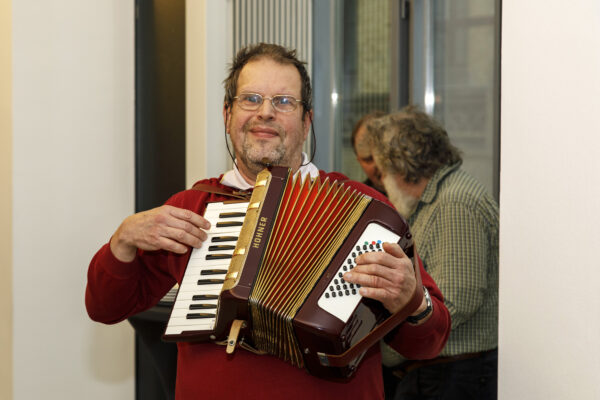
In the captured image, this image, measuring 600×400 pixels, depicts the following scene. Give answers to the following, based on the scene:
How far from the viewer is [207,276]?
149cm

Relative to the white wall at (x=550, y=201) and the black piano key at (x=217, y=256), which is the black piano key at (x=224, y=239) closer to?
the black piano key at (x=217, y=256)

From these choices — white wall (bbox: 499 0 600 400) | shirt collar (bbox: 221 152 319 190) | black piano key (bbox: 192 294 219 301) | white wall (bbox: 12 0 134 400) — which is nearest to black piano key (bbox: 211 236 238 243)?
black piano key (bbox: 192 294 219 301)

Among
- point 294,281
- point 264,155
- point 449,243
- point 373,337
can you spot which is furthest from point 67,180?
point 373,337

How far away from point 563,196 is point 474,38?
185 cm

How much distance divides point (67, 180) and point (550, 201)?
2.18m

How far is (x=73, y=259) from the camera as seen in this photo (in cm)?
305

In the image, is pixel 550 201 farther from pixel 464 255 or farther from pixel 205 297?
pixel 205 297

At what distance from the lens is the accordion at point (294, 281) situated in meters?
1.38

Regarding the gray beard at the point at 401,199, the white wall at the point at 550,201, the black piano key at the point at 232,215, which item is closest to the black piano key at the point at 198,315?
the black piano key at the point at 232,215

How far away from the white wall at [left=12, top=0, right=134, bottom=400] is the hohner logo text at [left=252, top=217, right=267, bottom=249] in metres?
1.71

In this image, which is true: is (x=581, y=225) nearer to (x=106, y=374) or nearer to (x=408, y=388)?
(x=408, y=388)

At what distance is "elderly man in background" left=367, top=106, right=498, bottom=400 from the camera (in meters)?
2.26

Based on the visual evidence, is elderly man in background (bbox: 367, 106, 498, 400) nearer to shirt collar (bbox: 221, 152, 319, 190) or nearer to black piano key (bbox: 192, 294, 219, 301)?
shirt collar (bbox: 221, 152, 319, 190)

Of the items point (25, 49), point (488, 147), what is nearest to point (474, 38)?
point (488, 147)
